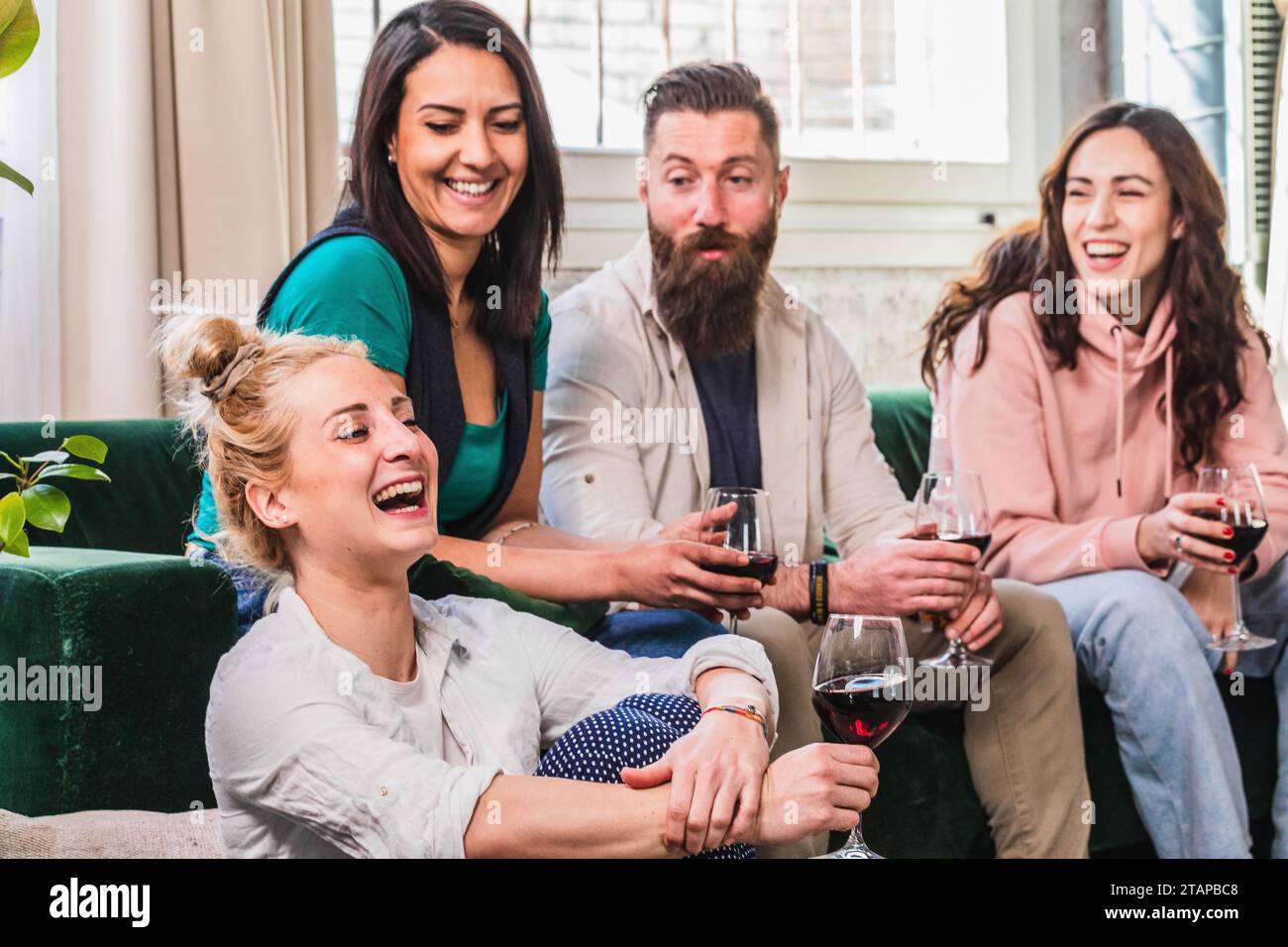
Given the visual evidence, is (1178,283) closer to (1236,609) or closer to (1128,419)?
(1128,419)

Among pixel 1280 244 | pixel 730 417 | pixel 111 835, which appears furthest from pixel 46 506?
pixel 1280 244

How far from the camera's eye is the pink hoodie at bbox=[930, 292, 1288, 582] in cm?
197

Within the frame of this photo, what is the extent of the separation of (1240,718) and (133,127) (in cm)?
171

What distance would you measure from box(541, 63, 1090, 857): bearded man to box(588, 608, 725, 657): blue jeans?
0.47 ft

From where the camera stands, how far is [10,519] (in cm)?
123

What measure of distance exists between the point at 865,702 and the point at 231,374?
1.98ft

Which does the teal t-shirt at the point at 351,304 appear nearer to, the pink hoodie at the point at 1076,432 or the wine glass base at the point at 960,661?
the wine glass base at the point at 960,661

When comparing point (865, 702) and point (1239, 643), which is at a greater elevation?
point (865, 702)

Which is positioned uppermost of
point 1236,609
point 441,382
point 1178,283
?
point 1178,283

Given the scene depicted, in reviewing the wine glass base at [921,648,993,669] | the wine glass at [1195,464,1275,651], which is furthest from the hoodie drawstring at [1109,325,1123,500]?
the wine glass base at [921,648,993,669]

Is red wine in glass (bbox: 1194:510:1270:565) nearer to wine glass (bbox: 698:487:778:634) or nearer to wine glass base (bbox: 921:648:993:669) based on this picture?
wine glass base (bbox: 921:648:993:669)

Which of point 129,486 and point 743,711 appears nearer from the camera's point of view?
point 743,711

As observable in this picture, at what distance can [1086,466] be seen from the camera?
81.1 inches
